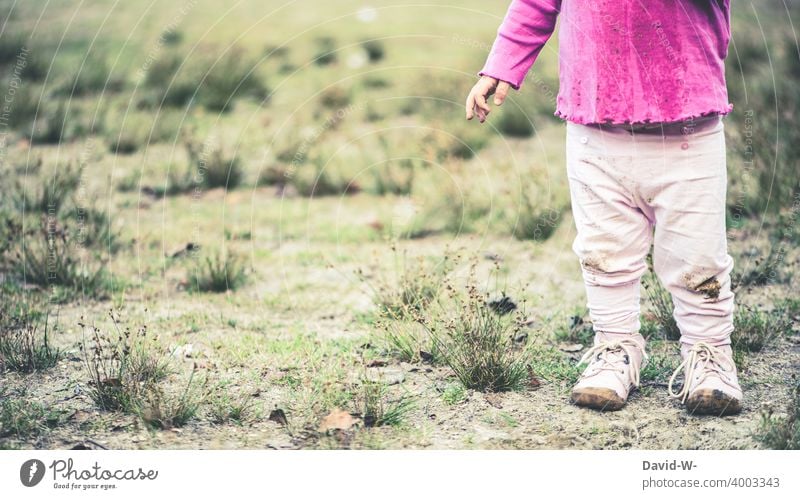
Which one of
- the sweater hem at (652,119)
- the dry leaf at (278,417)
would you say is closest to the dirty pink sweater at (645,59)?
the sweater hem at (652,119)

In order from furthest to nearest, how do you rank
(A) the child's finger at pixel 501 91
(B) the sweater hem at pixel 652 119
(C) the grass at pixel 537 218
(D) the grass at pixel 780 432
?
1. (C) the grass at pixel 537 218
2. (A) the child's finger at pixel 501 91
3. (B) the sweater hem at pixel 652 119
4. (D) the grass at pixel 780 432

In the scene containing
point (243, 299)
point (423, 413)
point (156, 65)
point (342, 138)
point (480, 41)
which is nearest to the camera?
point (423, 413)

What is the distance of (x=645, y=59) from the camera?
233cm

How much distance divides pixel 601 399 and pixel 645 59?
100 centimetres

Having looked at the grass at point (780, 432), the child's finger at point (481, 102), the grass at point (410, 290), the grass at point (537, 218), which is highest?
the child's finger at point (481, 102)

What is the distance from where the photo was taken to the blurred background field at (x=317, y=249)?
2387 mm

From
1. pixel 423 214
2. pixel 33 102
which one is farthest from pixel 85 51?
pixel 423 214

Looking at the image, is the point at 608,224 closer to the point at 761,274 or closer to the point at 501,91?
the point at 501,91

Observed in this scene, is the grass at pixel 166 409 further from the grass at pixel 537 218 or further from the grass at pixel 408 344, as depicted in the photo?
the grass at pixel 537 218

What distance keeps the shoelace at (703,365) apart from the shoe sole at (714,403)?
0.14 feet

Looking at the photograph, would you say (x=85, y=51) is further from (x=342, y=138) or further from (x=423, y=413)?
(x=423, y=413)
